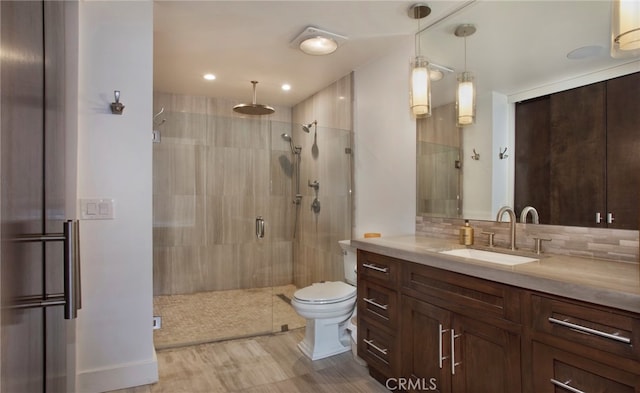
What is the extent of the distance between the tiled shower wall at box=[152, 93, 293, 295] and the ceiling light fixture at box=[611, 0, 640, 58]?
275cm

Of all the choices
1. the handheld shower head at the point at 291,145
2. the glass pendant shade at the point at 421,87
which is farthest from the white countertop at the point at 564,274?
the handheld shower head at the point at 291,145

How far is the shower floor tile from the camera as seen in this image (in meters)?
2.87

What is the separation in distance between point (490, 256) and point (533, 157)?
0.59 meters

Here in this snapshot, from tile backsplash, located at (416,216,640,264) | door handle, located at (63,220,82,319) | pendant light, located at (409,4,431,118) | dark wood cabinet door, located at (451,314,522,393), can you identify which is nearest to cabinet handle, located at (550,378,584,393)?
dark wood cabinet door, located at (451,314,522,393)

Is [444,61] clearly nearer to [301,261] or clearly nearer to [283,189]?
[283,189]

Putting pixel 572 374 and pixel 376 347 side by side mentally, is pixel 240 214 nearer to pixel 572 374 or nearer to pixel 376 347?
pixel 376 347

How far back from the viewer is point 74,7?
1.86m

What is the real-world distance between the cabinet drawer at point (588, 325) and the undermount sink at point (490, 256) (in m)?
0.43

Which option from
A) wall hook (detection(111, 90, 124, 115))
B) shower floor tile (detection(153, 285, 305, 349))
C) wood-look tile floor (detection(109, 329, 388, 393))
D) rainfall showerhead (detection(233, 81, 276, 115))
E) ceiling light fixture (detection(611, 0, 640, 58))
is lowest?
wood-look tile floor (detection(109, 329, 388, 393))

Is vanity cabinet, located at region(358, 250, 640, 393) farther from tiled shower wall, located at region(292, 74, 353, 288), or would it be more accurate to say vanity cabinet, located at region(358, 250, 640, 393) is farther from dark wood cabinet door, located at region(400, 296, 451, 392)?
tiled shower wall, located at region(292, 74, 353, 288)

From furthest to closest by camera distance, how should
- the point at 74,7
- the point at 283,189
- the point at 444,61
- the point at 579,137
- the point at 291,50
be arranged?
the point at 283,189
the point at 291,50
the point at 444,61
the point at 74,7
the point at 579,137

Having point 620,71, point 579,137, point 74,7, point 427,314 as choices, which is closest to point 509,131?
point 579,137

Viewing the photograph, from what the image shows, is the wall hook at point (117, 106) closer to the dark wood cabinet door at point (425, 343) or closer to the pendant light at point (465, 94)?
A: the dark wood cabinet door at point (425, 343)

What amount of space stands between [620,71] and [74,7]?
2.75m
